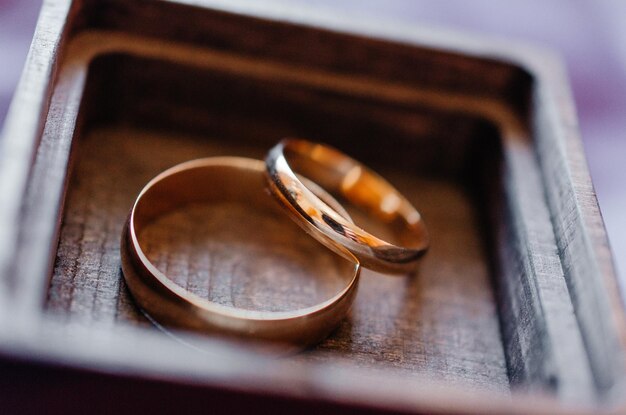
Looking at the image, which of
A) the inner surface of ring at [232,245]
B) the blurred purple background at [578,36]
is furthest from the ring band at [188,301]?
the blurred purple background at [578,36]

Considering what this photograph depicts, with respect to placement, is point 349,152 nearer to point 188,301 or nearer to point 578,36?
point 188,301

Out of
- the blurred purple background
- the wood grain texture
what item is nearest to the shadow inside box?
the wood grain texture

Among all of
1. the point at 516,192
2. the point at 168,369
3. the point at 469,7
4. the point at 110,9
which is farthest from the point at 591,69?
the point at 168,369

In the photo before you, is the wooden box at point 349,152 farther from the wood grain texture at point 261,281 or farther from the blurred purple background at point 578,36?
the blurred purple background at point 578,36

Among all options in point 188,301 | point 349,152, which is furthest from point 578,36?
point 188,301

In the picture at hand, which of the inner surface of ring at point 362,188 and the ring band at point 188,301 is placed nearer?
the ring band at point 188,301

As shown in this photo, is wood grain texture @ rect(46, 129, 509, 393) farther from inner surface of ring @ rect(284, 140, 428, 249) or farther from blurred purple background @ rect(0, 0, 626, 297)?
blurred purple background @ rect(0, 0, 626, 297)
